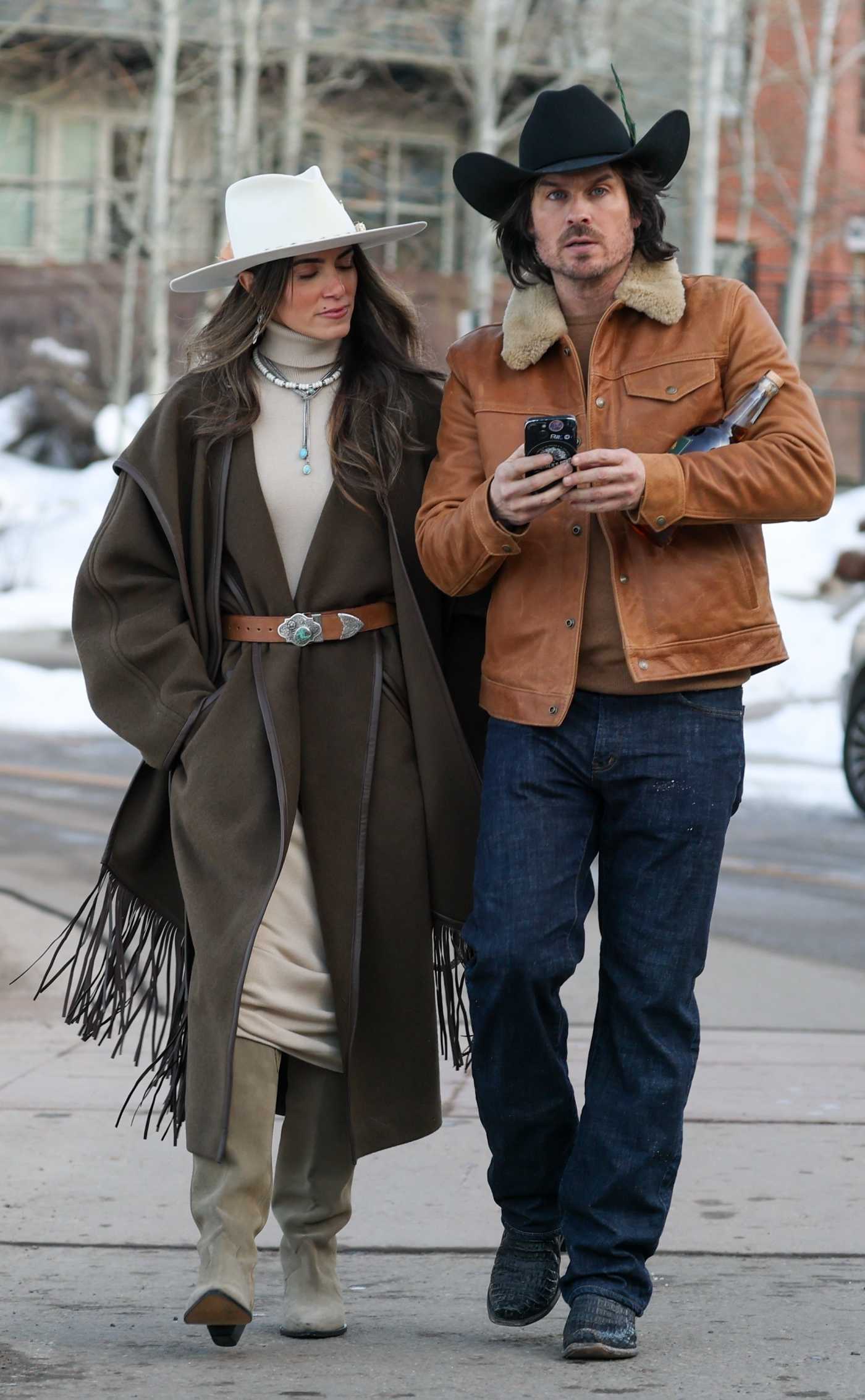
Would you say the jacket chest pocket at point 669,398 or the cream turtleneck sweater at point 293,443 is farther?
the cream turtleneck sweater at point 293,443

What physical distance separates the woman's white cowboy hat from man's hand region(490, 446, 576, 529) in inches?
25.3

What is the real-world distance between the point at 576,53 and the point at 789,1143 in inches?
1024

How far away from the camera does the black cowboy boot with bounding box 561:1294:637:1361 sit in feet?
11.7

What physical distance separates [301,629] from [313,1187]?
1.01m

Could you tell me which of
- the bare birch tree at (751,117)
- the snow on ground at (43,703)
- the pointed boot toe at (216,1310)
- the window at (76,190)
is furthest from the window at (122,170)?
the pointed boot toe at (216,1310)

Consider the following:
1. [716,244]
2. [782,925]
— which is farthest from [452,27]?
[782,925]

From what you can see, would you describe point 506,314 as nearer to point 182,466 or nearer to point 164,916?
point 182,466

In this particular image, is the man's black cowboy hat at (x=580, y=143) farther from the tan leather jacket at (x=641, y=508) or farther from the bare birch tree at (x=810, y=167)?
the bare birch tree at (x=810, y=167)

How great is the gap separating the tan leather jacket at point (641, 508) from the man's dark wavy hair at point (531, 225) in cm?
6

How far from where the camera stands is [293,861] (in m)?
3.84

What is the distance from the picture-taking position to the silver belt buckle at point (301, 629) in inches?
152

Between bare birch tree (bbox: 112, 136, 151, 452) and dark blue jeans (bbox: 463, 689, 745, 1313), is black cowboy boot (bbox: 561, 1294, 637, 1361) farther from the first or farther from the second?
bare birch tree (bbox: 112, 136, 151, 452)

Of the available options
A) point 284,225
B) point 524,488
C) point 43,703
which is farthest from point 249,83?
point 524,488

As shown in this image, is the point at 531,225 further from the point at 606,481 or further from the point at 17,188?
the point at 17,188
